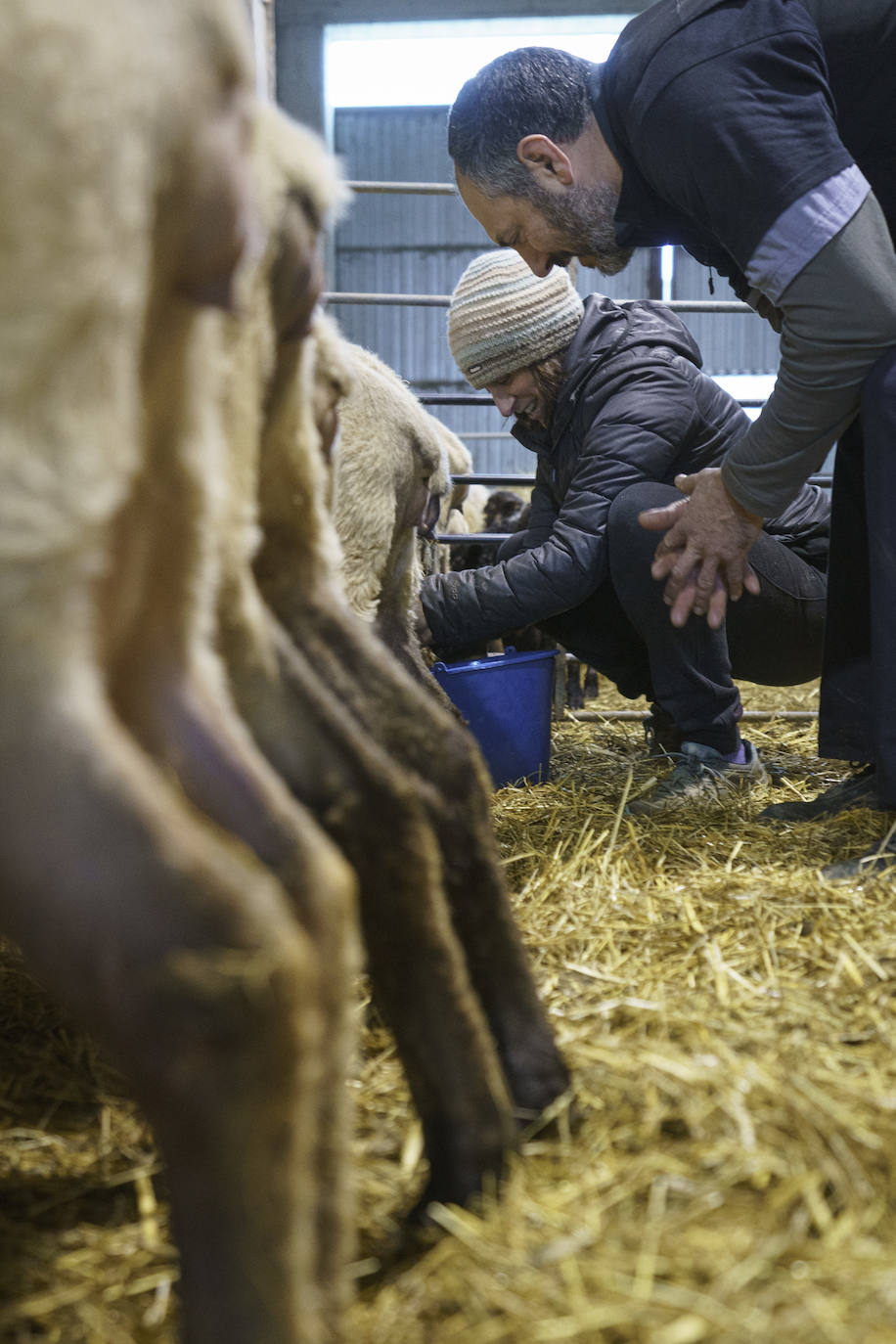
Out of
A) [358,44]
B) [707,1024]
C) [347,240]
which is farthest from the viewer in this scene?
[347,240]

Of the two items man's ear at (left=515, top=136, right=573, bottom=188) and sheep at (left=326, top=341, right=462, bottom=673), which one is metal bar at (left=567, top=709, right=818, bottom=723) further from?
man's ear at (left=515, top=136, right=573, bottom=188)

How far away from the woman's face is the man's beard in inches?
23.4

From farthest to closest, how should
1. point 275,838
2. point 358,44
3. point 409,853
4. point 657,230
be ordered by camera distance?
point 358,44
point 657,230
point 409,853
point 275,838

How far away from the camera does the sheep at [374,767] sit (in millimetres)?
1036

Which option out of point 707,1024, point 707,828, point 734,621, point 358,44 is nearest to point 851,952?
point 707,1024

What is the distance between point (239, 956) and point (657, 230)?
5.99ft

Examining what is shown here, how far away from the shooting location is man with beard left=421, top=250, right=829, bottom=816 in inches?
103

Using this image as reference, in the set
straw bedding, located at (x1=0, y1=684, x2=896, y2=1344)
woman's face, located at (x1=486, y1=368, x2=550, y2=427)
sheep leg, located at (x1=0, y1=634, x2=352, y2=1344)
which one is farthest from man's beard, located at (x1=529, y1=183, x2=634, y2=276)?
sheep leg, located at (x1=0, y1=634, x2=352, y2=1344)

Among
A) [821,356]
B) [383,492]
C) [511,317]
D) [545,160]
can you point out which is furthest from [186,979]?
[511,317]

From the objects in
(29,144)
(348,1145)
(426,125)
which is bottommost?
(348,1145)

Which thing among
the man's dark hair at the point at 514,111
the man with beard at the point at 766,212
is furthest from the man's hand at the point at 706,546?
the man's dark hair at the point at 514,111

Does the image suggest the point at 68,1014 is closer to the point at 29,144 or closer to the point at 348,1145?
the point at 348,1145

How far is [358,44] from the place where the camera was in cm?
1203

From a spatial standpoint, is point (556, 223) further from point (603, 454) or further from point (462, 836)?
point (462, 836)
